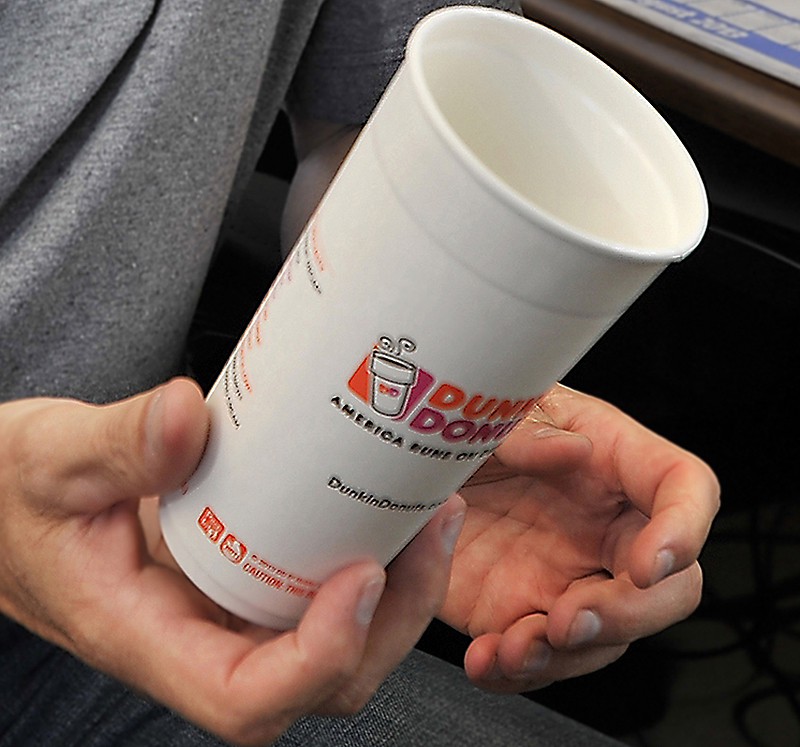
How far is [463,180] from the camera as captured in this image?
186mm

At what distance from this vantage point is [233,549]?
0.28 meters

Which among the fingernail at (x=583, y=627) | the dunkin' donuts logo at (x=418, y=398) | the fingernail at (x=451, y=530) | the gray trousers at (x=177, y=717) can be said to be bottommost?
the gray trousers at (x=177, y=717)

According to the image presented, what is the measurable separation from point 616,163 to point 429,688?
314 mm

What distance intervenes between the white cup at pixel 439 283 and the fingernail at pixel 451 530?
0.13 ft

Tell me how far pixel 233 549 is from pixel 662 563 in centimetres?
16

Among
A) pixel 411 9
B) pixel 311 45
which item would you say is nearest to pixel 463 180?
pixel 411 9

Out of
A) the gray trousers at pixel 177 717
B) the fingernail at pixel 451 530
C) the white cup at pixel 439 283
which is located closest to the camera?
the white cup at pixel 439 283

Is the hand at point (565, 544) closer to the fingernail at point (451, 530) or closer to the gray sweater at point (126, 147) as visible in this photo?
the fingernail at point (451, 530)

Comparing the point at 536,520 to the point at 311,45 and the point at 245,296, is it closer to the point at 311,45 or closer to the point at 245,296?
the point at 245,296

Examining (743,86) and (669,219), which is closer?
(669,219)

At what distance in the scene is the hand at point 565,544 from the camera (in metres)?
0.36

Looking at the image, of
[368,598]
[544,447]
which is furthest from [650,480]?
[368,598]

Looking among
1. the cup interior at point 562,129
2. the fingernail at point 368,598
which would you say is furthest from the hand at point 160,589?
the cup interior at point 562,129

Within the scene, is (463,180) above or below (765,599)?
above
